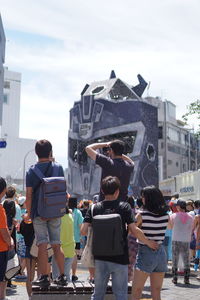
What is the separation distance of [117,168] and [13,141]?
363 feet

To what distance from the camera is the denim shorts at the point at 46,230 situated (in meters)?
5.43

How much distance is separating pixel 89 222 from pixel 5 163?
358 ft

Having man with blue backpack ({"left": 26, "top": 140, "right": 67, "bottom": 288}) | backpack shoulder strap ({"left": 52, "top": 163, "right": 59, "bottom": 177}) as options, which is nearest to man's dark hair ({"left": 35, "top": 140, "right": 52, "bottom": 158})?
man with blue backpack ({"left": 26, "top": 140, "right": 67, "bottom": 288})

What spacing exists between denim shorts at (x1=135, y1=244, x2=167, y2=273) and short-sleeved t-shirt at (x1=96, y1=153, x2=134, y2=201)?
2.51ft

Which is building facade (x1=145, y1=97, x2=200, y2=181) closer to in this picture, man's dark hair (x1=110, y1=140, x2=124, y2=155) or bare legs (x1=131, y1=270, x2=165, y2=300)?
man's dark hair (x1=110, y1=140, x2=124, y2=155)

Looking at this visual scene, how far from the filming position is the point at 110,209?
4625 millimetres

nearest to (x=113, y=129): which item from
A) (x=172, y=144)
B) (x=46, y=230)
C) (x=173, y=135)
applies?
(x=172, y=144)

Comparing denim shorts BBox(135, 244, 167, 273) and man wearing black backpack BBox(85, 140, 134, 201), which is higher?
man wearing black backpack BBox(85, 140, 134, 201)

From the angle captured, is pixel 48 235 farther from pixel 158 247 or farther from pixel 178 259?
pixel 178 259

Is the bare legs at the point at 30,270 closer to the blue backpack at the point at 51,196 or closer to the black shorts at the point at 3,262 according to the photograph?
the black shorts at the point at 3,262

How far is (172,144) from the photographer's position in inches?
3627

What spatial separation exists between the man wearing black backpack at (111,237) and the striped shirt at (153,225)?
0.50m

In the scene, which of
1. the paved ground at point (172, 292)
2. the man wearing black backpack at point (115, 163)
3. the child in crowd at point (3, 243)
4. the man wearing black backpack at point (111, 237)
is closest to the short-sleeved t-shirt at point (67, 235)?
the paved ground at point (172, 292)

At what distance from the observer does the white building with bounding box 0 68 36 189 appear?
112 metres
